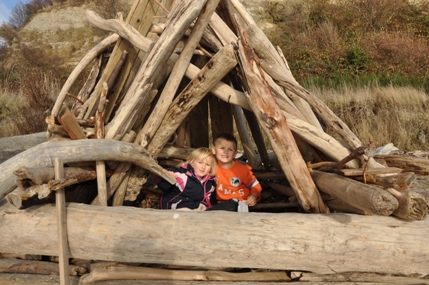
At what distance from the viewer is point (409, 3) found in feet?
66.6

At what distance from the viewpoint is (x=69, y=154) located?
3.62 meters

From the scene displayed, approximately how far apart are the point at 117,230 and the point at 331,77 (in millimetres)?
14077

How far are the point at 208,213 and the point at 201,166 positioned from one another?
1094 mm

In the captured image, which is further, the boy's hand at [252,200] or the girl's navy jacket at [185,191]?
the boy's hand at [252,200]

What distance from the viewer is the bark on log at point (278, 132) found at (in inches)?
142

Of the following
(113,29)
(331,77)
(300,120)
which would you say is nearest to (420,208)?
(300,120)

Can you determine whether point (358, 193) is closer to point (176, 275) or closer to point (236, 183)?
point (176, 275)

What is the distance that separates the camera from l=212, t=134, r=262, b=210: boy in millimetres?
4531

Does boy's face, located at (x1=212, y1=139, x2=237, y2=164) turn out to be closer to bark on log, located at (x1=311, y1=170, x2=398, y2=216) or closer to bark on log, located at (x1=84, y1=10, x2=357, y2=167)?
bark on log, located at (x1=84, y1=10, x2=357, y2=167)

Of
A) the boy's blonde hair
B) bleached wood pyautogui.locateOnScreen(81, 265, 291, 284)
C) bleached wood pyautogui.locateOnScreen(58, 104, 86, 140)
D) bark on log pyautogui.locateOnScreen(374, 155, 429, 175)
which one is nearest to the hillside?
bark on log pyautogui.locateOnScreen(374, 155, 429, 175)

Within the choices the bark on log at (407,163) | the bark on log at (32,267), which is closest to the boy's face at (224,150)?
the bark on log at (407,163)

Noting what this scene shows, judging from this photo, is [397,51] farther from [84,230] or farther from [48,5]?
[48,5]

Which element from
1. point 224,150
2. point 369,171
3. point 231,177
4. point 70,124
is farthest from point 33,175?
point 369,171

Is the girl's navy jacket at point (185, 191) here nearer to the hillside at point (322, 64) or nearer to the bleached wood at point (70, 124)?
the bleached wood at point (70, 124)
